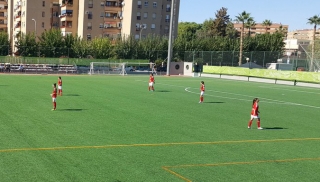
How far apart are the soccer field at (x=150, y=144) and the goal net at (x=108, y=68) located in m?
47.0

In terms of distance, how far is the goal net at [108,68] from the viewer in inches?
2854

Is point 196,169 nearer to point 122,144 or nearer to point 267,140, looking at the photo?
point 122,144

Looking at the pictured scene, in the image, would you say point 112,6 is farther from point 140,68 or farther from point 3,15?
point 3,15

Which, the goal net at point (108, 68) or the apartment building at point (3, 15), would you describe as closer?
the goal net at point (108, 68)

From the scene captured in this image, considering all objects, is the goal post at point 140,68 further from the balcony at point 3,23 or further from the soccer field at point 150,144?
the balcony at point 3,23

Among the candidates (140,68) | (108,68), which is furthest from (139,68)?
(108,68)

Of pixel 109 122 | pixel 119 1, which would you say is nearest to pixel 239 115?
pixel 109 122

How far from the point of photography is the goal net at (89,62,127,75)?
7250 centimetres

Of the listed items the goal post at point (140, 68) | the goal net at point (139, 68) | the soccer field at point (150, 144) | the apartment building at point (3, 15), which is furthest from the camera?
the apartment building at point (3, 15)

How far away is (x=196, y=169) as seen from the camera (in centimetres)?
1162

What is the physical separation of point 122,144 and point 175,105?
12.7 m

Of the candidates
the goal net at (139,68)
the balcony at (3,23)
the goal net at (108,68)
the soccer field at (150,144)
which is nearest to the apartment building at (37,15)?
the balcony at (3,23)

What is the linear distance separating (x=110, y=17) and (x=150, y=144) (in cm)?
8493

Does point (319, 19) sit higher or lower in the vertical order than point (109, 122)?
higher
